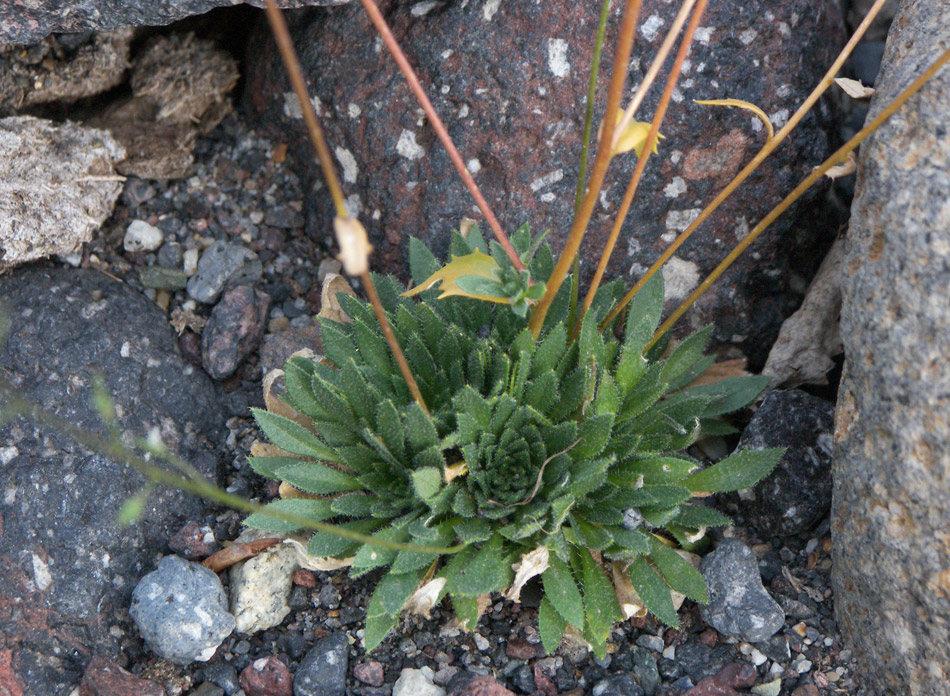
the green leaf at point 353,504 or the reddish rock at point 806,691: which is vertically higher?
the green leaf at point 353,504

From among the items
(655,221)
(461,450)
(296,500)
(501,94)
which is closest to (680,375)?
(655,221)

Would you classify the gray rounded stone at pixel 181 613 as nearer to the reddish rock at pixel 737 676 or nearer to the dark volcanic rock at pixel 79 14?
the reddish rock at pixel 737 676

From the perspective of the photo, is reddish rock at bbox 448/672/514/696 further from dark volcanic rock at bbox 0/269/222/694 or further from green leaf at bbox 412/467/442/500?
dark volcanic rock at bbox 0/269/222/694

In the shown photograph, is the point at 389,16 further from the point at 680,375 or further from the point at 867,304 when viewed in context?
the point at 867,304

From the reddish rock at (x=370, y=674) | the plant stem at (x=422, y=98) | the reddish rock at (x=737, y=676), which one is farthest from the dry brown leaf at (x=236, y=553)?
the reddish rock at (x=737, y=676)

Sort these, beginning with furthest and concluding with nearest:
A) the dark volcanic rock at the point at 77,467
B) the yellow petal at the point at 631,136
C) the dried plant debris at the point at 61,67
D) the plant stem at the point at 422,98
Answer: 1. the dried plant debris at the point at 61,67
2. the dark volcanic rock at the point at 77,467
3. the yellow petal at the point at 631,136
4. the plant stem at the point at 422,98

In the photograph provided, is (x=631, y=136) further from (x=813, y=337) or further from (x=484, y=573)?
(x=813, y=337)
